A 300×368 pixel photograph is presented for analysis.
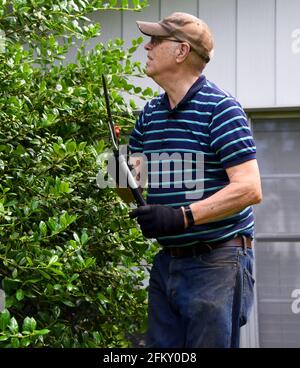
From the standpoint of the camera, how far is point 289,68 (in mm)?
5508

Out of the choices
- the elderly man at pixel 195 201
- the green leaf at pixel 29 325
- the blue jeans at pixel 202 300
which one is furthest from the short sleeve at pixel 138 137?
the green leaf at pixel 29 325

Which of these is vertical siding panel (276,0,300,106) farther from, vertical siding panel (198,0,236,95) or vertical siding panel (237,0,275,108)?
vertical siding panel (198,0,236,95)

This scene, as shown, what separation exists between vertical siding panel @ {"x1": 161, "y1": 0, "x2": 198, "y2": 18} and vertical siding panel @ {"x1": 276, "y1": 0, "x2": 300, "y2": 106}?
1.71ft

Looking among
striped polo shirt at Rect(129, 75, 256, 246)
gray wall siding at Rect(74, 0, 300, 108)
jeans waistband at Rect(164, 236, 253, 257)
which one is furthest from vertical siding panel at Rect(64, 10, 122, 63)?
jeans waistband at Rect(164, 236, 253, 257)

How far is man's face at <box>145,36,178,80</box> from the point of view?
3.43 m

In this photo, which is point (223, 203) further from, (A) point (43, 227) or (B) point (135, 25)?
(B) point (135, 25)

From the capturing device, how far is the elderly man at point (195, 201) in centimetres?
322

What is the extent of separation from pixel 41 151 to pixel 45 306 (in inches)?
27.2

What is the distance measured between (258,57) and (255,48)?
6cm

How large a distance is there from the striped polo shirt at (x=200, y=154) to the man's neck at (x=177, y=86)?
0.13 ft

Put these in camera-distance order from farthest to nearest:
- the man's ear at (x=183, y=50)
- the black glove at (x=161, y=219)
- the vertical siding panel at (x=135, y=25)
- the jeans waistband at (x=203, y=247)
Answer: the vertical siding panel at (x=135, y=25), the man's ear at (x=183, y=50), the jeans waistband at (x=203, y=247), the black glove at (x=161, y=219)

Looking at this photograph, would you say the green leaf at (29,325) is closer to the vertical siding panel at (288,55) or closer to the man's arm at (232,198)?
the man's arm at (232,198)

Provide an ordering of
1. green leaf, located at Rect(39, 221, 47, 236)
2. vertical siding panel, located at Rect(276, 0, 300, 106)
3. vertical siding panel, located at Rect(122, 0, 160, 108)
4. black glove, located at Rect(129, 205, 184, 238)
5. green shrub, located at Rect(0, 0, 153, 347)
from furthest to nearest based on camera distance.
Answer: vertical siding panel, located at Rect(122, 0, 160, 108) < vertical siding panel, located at Rect(276, 0, 300, 106) < green shrub, located at Rect(0, 0, 153, 347) < green leaf, located at Rect(39, 221, 47, 236) < black glove, located at Rect(129, 205, 184, 238)
